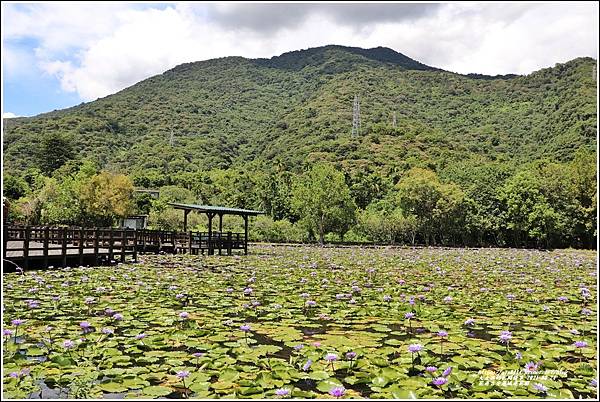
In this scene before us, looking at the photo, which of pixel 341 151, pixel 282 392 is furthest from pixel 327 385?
pixel 341 151

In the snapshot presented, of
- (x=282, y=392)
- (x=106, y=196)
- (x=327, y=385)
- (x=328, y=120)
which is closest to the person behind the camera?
(x=282, y=392)

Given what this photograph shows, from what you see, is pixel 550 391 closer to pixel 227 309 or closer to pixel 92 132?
pixel 227 309

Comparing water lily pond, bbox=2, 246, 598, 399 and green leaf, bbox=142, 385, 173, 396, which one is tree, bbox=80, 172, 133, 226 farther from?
green leaf, bbox=142, 385, 173, 396

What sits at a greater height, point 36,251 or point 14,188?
point 14,188

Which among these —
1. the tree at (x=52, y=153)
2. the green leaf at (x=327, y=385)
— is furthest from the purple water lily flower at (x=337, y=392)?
the tree at (x=52, y=153)

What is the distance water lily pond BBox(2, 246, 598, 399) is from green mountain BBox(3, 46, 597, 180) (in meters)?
57.1

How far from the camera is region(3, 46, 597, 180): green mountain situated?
70.8m

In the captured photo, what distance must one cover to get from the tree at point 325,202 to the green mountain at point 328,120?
23810mm

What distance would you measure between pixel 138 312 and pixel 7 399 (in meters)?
3.60

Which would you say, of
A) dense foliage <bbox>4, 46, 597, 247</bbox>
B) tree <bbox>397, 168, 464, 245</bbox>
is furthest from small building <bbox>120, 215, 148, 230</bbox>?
tree <bbox>397, 168, 464, 245</bbox>

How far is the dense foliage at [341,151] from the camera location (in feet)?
139

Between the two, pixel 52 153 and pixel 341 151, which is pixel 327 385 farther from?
pixel 341 151

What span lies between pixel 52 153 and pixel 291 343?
68.6 m

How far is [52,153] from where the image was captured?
65.5 m
